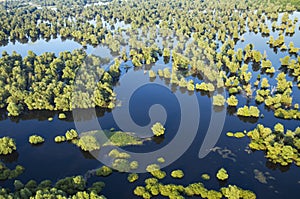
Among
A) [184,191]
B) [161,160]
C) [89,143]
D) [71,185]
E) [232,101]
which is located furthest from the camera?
[232,101]

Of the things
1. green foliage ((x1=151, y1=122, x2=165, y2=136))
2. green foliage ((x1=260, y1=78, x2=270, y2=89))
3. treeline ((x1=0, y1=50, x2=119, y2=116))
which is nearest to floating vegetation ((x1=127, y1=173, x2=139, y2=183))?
green foliage ((x1=151, y1=122, x2=165, y2=136))

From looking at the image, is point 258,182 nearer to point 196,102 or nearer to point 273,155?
point 273,155

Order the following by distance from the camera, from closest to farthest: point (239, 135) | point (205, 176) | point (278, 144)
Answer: point (205, 176), point (278, 144), point (239, 135)

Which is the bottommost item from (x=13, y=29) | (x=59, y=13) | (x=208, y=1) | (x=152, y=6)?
(x=13, y=29)

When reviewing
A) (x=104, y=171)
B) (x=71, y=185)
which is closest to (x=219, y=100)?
(x=104, y=171)

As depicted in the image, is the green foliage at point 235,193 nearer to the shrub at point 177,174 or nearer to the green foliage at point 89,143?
the shrub at point 177,174

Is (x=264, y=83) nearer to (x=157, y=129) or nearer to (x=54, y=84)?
(x=157, y=129)

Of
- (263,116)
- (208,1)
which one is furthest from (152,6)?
(263,116)

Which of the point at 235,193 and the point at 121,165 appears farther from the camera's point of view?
the point at 121,165

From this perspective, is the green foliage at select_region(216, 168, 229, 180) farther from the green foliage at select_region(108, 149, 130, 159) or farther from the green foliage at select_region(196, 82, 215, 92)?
the green foliage at select_region(196, 82, 215, 92)
